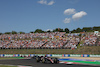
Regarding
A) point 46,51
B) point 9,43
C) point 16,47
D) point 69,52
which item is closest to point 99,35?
point 69,52

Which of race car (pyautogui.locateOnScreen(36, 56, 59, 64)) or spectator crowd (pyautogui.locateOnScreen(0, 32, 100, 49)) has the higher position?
spectator crowd (pyautogui.locateOnScreen(0, 32, 100, 49))

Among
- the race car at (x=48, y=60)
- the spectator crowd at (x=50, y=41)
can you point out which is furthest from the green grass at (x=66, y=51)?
the race car at (x=48, y=60)

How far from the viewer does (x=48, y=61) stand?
61.3 feet

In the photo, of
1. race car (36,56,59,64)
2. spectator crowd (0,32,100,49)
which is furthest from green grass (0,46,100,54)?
race car (36,56,59,64)

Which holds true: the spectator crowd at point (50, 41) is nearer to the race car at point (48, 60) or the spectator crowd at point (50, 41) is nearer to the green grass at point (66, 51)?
the green grass at point (66, 51)

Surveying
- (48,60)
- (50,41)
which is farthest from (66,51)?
(48,60)

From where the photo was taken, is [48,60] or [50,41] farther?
[50,41]

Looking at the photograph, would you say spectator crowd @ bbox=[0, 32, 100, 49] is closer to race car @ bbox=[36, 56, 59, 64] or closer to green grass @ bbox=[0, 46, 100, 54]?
green grass @ bbox=[0, 46, 100, 54]

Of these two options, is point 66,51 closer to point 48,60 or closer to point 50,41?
point 50,41

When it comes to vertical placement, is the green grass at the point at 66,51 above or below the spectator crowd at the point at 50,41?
below

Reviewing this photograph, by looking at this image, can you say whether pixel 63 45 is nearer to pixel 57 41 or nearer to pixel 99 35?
pixel 57 41

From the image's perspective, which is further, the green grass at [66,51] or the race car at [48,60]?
the green grass at [66,51]

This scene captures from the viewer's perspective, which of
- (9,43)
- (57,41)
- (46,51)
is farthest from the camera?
(9,43)

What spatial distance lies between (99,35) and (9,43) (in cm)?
2941
